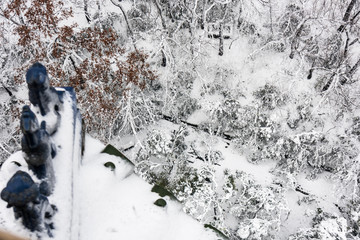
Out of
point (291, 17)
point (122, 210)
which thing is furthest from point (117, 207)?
point (291, 17)

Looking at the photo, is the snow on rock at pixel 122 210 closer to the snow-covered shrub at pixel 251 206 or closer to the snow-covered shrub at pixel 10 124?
the snow-covered shrub at pixel 251 206

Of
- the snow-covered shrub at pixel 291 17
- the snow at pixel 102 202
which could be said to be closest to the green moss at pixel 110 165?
the snow at pixel 102 202

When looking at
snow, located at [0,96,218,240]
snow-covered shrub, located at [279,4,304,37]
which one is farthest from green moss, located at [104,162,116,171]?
snow-covered shrub, located at [279,4,304,37]

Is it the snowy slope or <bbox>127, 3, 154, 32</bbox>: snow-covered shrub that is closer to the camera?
the snowy slope

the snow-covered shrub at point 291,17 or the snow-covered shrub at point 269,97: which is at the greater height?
the snow-covered shrub at point 291,17

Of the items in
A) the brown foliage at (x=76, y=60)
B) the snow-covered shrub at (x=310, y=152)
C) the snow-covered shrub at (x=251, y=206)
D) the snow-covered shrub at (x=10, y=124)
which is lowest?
the snow-covered shrub at (x=251, y=206)

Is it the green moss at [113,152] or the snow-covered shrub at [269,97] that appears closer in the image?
the green moss at [113,152]

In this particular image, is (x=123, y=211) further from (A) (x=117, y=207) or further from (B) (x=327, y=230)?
(B) (x=327, y=230)

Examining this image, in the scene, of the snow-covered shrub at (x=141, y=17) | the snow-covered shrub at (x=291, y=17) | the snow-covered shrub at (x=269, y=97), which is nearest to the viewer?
the snow-covered shrub at (x=291, y=17)

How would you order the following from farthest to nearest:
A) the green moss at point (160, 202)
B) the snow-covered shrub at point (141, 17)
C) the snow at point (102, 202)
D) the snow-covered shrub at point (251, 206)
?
the snow-covered shrub at point (141, 17)
the snow-covered shrub at point (251, 206)
the green moss at point (160, 202)
the snow at point (102, 202)

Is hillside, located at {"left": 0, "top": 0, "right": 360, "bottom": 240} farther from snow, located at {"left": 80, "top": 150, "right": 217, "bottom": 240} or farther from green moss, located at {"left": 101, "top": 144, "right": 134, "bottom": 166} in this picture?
snow, located at {"left": 80, "top": 150, "right": 217, "bottom": 240}

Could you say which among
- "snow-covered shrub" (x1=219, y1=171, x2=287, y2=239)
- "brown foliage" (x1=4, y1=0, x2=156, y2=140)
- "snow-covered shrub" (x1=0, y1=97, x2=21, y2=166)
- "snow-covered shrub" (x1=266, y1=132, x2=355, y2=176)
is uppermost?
"brown foliage" (x1=4, y1=0, x2=156, y2=140)
